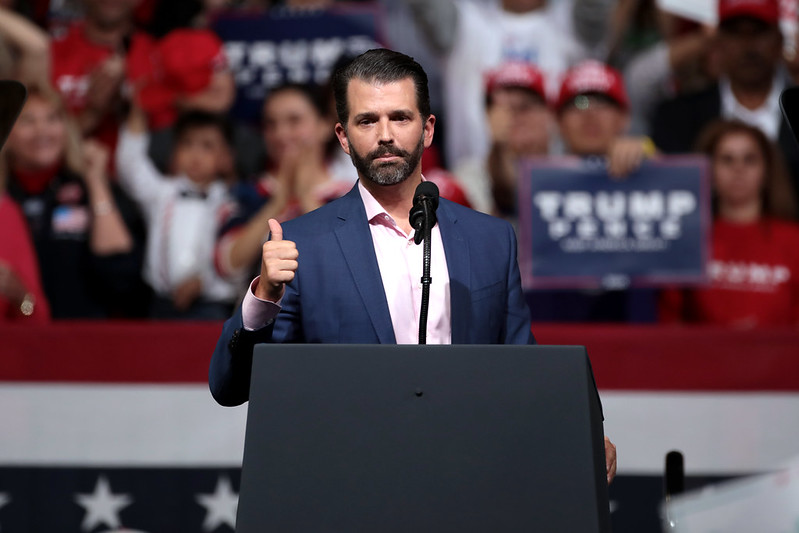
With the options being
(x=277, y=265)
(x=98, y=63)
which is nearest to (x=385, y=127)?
(x=277, y=265)

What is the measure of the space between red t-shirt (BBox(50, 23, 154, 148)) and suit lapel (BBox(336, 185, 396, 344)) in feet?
10.4

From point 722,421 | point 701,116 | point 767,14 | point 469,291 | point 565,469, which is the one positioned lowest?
point 722,421

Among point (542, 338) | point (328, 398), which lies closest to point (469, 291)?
point (328, 398)

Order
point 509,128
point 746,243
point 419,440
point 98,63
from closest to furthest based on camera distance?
point 419,440 < point 746,243 < point 509,128 < point 98,63

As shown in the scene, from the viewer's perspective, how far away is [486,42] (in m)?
5.09

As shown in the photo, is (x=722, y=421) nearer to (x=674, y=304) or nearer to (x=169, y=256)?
(x=674, y=304)

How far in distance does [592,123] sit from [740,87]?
0.79 m

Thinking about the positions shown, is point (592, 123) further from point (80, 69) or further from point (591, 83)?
point (80, 69)

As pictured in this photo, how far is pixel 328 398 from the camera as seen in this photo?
176cm

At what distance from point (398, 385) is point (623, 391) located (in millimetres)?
2067

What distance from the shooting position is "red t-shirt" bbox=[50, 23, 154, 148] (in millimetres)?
5125

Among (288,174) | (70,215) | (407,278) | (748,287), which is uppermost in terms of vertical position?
(288,174)

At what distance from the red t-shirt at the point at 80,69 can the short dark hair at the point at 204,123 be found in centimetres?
40

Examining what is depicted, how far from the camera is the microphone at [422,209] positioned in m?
2.00
